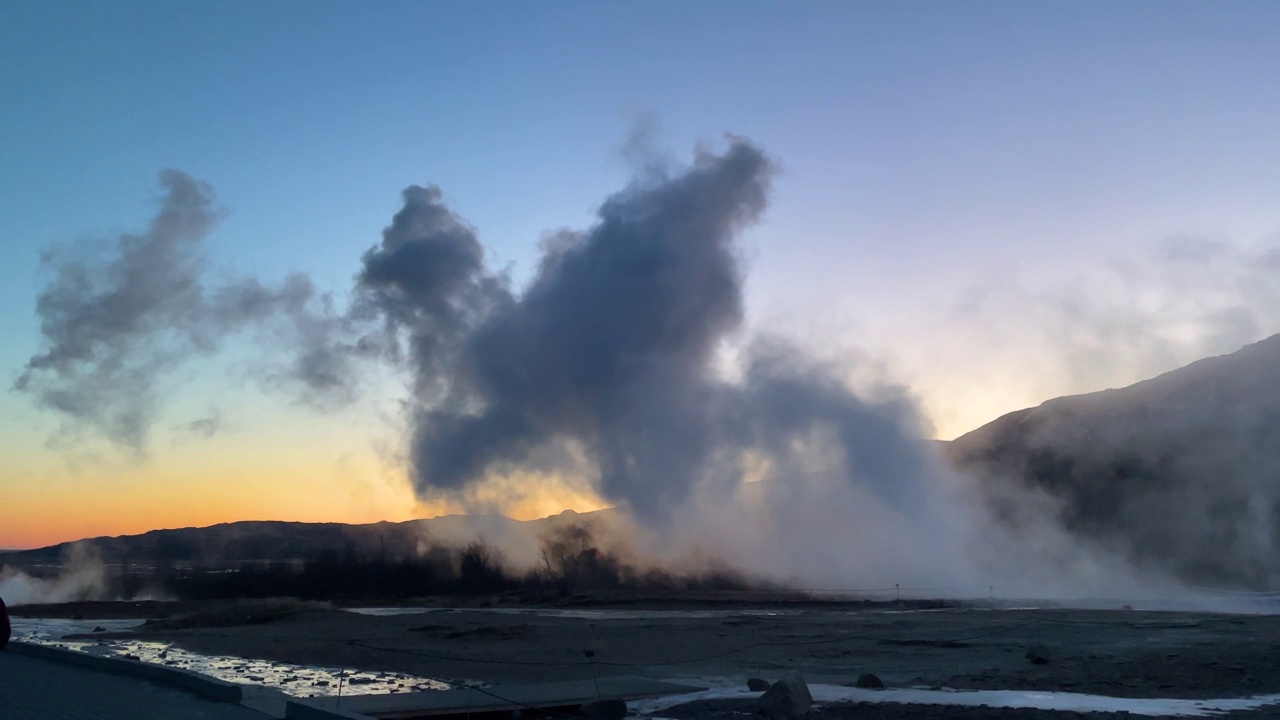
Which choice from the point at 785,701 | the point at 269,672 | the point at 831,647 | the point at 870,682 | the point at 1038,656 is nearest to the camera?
the point at 785,701

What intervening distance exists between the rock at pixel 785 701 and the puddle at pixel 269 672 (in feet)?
27.2

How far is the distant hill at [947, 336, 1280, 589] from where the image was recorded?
257 ft

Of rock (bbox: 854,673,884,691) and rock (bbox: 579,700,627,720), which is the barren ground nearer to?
rock (bbox: 854,673,884,691)

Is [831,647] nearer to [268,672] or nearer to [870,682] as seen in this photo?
[870,682]

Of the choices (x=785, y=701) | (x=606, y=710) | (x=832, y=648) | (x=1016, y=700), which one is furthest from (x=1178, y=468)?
(x=606, y=710)

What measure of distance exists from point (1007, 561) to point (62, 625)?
210 ft

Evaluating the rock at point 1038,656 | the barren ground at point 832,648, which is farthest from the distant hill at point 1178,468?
the rock at point 1038,656

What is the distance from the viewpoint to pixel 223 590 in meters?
84.5

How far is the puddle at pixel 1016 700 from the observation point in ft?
50.0

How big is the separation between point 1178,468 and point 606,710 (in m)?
88.7

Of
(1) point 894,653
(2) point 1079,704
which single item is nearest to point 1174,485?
(1) point 894,653

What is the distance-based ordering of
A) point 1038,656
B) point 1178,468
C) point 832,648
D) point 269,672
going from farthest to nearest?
point 1178,468 < point 832,648 < point 269,672 < point 1038,656

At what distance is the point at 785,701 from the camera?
15203 millimetres

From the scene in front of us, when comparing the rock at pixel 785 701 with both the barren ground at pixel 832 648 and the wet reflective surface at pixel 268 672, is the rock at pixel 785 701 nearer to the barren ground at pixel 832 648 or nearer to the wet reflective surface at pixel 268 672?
the barren ground at pixel 832 648
